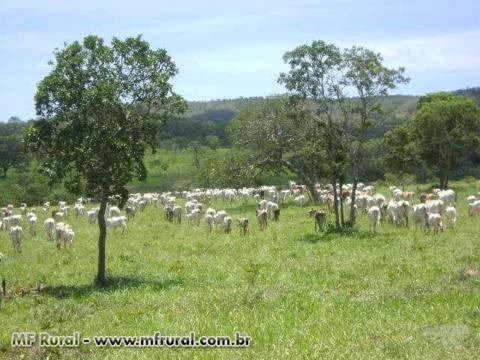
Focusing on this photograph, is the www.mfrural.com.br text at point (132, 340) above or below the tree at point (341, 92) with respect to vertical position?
below

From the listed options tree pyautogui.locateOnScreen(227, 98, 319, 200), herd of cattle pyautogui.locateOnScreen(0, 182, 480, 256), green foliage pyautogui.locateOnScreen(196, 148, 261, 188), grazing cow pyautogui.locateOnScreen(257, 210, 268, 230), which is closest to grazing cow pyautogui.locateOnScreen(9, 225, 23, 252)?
herd of cattle pyautogui.locateOnScreen(0, 182, 480, 256)

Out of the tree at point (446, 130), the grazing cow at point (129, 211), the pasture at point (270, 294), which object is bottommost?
the grazing cow at point (129, 211)

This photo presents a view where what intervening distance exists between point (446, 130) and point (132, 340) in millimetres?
47910

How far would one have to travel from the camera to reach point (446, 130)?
5516cm

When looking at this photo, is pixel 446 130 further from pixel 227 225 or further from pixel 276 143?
pixel 227 225

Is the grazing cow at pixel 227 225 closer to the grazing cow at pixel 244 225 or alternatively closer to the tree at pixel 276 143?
the grazing cow at pixel 244 225

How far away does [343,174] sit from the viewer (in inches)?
1268

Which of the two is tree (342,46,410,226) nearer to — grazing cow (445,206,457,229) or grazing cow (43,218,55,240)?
grazing cow (445,206,457,229)

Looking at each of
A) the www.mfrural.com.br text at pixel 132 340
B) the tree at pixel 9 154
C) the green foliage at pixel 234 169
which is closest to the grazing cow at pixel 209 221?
the green foliage at pixel 234 169

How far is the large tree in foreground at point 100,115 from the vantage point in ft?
65.4

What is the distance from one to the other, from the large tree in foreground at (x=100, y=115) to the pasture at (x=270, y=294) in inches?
129

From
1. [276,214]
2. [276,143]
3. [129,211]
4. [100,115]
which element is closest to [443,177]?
[276,143]

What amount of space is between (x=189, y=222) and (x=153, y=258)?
15539mm

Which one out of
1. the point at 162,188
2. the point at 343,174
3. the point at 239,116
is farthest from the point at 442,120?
the point at 162,188
